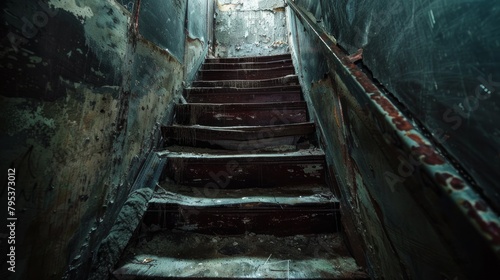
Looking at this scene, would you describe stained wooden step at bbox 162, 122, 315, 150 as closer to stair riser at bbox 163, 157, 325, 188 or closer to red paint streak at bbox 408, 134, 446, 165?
stair riser at bbox 163, 157, 325, 188

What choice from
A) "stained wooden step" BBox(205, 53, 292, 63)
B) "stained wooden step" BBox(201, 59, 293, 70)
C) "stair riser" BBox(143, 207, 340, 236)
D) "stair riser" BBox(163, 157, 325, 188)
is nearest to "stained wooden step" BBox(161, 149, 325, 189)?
"stair riser" BBox(163, 157, 325, 188)

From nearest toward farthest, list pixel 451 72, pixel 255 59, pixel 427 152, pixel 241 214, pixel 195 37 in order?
pixel 427 152 → pixel 451 72 → pixel 241 214 → pixel 195 37 → pixel 255 59

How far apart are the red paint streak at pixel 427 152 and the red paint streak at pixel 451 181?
0.11 feet

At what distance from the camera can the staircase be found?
1.22 meters

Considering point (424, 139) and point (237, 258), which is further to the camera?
point (237, 258)

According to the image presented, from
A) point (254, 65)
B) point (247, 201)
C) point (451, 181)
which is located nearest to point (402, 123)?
point (451, 181)

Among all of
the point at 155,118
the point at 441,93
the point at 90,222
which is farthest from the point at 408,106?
the point at 155,118

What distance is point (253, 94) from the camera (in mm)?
2785

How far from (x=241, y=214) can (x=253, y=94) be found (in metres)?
1.63

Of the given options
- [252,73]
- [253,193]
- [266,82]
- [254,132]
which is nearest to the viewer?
[253,193]

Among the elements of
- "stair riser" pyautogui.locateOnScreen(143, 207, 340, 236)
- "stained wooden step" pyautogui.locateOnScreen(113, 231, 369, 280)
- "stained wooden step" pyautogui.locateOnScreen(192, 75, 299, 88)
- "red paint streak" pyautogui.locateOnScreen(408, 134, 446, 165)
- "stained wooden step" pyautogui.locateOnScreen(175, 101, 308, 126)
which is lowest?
"stained wooden step" pyautogui.locateOnScreen(113, 231, 369, 280)

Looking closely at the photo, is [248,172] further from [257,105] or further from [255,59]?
[255,59]

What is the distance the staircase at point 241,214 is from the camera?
1.22 meters

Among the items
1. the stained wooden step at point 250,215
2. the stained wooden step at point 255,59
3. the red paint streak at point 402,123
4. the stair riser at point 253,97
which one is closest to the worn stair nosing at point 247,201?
the stained wooden step at point 250,215
